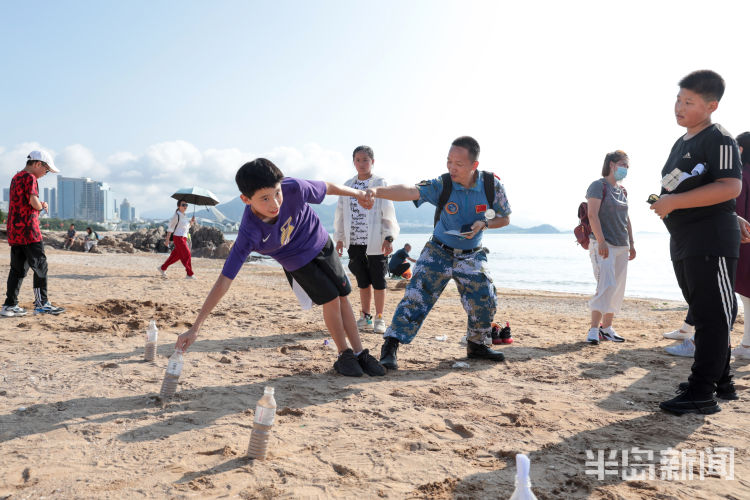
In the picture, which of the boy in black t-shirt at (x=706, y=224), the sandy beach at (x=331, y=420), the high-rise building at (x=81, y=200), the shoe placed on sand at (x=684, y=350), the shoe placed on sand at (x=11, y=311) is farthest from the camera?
the high-rise building at (x=81, y=200)

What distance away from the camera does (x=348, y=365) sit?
4.31m

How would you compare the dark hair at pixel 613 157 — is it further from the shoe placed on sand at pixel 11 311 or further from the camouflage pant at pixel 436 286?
the shoe placed on sand at pixel 11 311

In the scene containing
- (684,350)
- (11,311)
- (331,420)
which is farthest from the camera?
(11,311)

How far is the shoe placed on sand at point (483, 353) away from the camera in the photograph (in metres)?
4.96

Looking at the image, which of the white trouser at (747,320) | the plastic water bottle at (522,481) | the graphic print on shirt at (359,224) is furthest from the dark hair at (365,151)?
the plastic water bottle at (522,481)

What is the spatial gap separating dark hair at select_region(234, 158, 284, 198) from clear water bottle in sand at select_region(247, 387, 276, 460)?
4.83 ft

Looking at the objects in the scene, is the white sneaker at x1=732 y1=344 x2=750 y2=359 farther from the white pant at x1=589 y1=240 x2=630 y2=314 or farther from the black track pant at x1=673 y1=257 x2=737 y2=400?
the black track pant at x1=673 y1=257 x2=737 y2=400

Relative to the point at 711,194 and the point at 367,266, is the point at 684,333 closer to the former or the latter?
the point at 711,194

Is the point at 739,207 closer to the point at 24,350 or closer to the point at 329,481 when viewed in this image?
the point at 329,481

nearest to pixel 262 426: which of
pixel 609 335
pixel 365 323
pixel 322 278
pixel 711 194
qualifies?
pixel 322 278

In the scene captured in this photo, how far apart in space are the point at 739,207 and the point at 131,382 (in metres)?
5.84

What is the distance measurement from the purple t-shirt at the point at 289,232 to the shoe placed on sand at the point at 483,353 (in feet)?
6.25

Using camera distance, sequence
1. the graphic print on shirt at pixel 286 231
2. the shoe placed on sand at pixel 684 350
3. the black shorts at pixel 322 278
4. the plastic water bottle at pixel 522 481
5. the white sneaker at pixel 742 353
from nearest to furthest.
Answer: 1. the plastic water bottle at pixel 522 481
2. the graphic print on shirt at pixel 286 231
3. the black shorts at pixel 322 278
4. the white sneaker at pixel 742 353
5. the shoe placed on sand at pixel 684 350

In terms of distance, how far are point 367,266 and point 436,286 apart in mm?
1725
